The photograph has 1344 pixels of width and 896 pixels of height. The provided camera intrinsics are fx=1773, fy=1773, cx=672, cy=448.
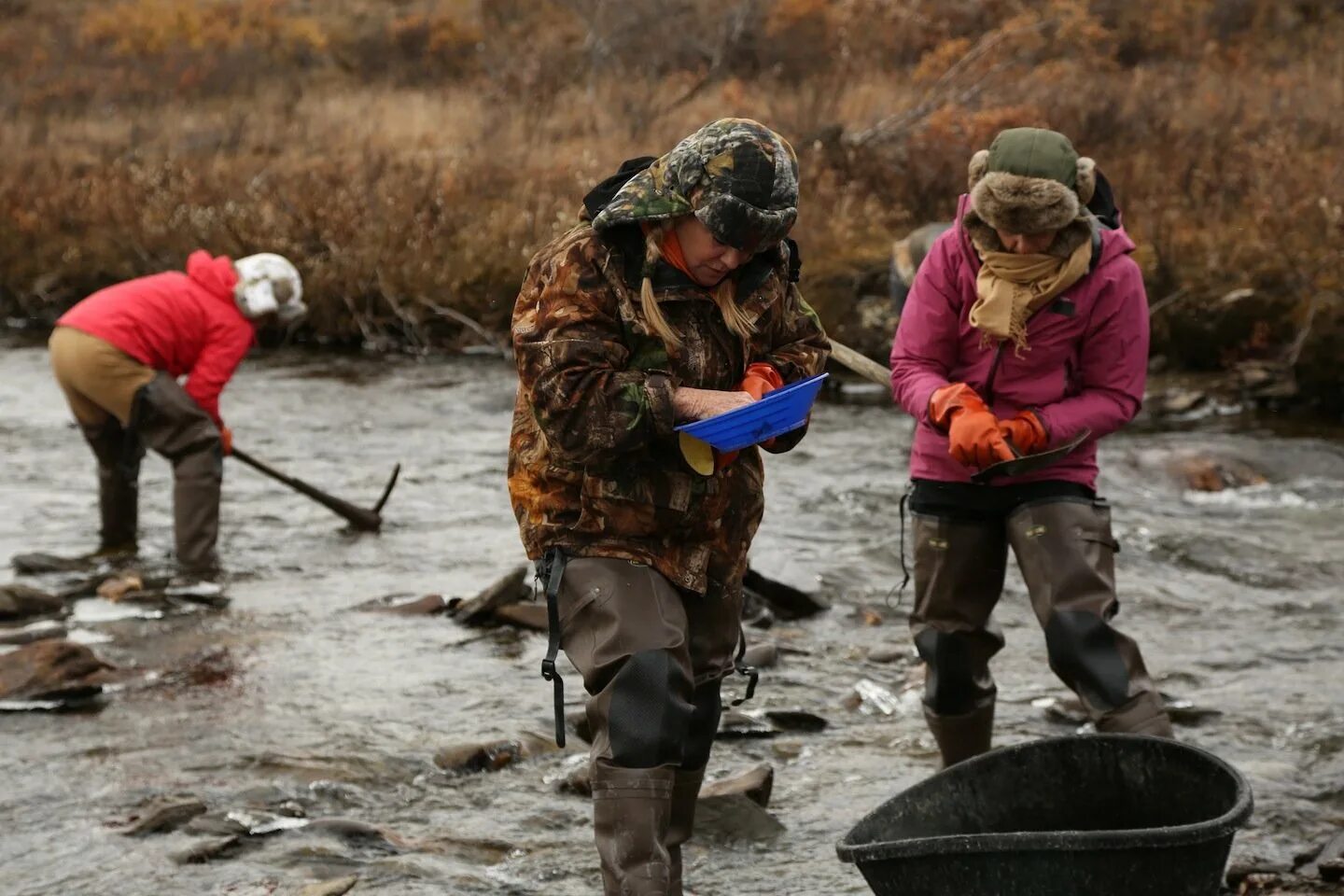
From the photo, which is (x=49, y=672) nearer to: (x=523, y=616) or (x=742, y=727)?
(x=523, y=616)

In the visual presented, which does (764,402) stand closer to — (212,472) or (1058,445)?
(1058,445)

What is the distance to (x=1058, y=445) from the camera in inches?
179

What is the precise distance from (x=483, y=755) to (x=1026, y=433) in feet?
Result: 6.66

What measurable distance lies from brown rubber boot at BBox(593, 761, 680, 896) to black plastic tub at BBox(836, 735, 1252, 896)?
43cm

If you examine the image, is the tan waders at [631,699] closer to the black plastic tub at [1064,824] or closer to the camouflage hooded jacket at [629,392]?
the camouflage hooded jacket at [629,392]

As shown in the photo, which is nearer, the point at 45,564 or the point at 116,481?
the point at 45,564

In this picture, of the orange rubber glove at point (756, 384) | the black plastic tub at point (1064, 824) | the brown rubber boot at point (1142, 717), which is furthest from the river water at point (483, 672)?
the orange rubber glove at point (756, 384)

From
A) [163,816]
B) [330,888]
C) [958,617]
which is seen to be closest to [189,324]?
[163,816]

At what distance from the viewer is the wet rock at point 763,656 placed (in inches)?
266

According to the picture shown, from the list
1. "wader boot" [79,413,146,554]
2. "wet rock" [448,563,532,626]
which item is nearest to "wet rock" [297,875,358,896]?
"wet rock" [448,563,532,626]

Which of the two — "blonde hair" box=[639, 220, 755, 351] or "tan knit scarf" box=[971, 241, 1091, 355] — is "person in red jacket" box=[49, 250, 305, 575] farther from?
"blonde hair" box=[639, 220, 755, 351]

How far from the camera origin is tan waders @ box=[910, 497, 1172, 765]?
439 centimetres

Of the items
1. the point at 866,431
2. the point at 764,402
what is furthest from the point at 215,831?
the point at 866,431

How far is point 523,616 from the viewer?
734 centimetres
